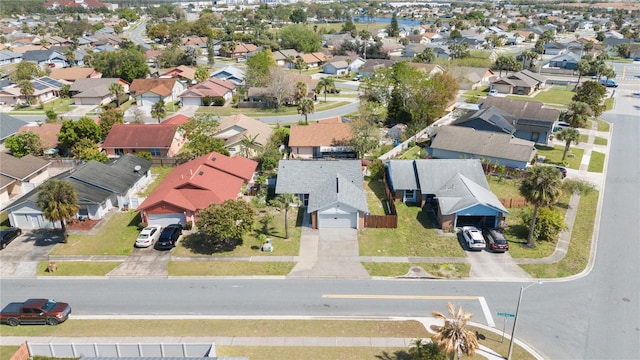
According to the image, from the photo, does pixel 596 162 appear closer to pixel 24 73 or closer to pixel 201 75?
pixel 201 75

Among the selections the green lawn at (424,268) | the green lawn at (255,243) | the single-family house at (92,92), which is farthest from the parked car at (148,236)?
the single-family house at (92,92)

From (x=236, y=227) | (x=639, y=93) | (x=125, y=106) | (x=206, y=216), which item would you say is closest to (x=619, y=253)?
(x=236, y=227)

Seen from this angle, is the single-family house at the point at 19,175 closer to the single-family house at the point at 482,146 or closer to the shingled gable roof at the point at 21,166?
the shingled gable roof at the point at 21,166

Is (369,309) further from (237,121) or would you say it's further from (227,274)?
(237,121)

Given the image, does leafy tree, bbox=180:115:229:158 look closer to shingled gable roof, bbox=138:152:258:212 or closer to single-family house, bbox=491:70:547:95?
→ shingled gable roof, bbox=138:152:258:212

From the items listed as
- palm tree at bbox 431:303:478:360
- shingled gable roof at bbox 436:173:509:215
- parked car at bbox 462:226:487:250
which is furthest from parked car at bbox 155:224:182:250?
parked car at bbox 462:226:487:250

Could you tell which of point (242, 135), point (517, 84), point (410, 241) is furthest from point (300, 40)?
point (410, 241)
